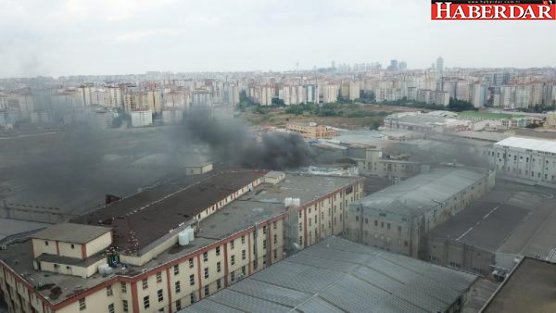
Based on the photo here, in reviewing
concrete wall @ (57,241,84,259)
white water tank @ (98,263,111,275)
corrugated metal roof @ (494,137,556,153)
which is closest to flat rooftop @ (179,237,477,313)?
white water tank @ (98,263,111,275)

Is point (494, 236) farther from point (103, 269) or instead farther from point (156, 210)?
point (103, 269)

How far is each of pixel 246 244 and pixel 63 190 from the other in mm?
14904

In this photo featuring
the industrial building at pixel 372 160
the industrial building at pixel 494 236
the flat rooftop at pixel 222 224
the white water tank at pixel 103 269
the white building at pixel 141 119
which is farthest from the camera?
the white building at pixel 141 119

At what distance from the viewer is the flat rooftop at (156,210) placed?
548 inches

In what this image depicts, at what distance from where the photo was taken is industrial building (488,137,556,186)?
87.3 ft

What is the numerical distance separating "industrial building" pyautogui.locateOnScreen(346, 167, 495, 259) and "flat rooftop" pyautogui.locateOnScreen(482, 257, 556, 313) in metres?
6.34

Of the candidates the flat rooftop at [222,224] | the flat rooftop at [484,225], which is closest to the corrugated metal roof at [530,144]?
the flat rooftop at [484,225]

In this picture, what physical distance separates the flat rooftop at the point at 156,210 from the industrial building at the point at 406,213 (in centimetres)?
518

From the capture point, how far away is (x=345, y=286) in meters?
11.4

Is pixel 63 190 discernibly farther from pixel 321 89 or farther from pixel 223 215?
pixel 321 89

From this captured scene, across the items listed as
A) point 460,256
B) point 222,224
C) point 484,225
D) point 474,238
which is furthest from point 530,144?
point 222,224

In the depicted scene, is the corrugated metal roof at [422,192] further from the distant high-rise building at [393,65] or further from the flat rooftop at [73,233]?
the distant high-rise building at [393,65]

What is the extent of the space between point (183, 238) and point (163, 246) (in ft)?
2.23

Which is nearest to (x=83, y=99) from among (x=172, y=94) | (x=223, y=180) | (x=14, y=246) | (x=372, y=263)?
(x=172, y=94)
